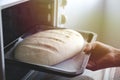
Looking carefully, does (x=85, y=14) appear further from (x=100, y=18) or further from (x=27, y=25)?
(x=27, y=25)

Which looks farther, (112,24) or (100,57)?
(112,24)

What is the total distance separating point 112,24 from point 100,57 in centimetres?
98

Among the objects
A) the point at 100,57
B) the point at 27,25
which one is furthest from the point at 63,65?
the point at 27,25

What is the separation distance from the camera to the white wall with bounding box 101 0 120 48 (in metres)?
1.61

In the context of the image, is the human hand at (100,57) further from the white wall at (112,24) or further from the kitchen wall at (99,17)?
the white wall at (112,24)

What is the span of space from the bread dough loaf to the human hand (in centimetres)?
5

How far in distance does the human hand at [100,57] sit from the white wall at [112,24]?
0.91 metres

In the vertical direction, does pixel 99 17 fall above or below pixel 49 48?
below

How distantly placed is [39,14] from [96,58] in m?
0.30

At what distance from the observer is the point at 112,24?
1.66m

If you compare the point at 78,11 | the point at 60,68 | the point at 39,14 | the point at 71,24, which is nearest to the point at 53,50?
the point at 60,68

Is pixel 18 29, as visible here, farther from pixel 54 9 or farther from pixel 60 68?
pixel 60 68

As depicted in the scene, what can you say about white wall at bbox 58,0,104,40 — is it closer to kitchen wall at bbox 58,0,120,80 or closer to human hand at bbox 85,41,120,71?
kitchen wall at bbox 58,0,120,80

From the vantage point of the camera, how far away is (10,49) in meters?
0.71
